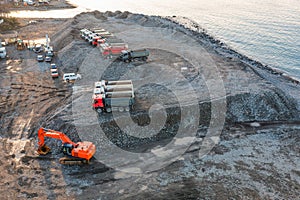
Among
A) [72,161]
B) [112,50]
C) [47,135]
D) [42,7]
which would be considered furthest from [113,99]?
[42,7]

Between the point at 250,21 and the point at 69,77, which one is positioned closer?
the point at 69,77

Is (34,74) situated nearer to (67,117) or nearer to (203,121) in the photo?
(67,117)

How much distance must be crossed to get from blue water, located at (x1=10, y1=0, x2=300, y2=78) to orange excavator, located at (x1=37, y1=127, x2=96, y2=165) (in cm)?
3681

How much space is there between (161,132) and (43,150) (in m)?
10.7

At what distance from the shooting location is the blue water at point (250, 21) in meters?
53.4

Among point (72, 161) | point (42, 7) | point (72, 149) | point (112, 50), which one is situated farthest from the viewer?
point (42, 7)

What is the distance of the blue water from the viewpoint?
53.4m

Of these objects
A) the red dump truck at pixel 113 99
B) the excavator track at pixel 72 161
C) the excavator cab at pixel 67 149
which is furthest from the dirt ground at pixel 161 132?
the excavator cab at pixel 67 149

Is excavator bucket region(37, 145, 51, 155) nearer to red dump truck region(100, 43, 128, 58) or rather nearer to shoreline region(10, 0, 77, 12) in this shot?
red dump truck region(100, 43, 128, 58)

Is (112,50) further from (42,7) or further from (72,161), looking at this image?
(42,7)

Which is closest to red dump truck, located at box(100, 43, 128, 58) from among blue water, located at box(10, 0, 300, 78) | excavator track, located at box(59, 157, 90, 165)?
excavator track, located at box(59, 157, 90, 165)

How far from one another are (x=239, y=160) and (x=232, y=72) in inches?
640

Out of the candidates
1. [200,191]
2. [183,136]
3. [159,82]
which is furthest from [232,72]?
[200,191]

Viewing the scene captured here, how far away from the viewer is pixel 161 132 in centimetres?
2633
